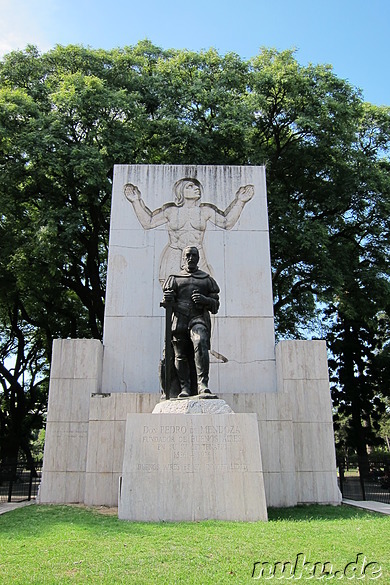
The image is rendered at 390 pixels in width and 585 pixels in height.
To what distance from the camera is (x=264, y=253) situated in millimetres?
13664

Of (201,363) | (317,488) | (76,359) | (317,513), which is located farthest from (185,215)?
(317,513)

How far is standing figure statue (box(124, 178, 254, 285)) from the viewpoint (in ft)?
44.4

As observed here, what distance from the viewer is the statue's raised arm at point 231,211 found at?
13898 millimetres

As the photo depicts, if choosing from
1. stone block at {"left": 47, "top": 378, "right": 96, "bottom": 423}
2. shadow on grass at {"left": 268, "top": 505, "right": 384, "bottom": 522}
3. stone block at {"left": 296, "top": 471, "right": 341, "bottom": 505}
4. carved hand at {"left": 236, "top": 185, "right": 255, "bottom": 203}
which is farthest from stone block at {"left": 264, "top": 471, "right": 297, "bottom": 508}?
carved hand at {"left": 236, "top": 185, "right": 255, "bottom": 203}

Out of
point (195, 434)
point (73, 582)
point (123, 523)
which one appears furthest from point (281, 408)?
point (73, 582)

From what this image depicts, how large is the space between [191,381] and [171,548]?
373 centimetres

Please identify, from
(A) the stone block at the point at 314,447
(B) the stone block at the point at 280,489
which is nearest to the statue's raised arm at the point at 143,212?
(A) the stone block at the point at 314,447

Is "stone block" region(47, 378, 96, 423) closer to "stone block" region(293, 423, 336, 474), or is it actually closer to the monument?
the monument

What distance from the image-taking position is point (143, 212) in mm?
13867

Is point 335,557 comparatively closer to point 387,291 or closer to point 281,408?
point 281,408

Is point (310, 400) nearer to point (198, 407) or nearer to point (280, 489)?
point (280, 489)

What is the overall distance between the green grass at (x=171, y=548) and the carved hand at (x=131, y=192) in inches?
339

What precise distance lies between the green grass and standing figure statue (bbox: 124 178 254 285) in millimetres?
7422

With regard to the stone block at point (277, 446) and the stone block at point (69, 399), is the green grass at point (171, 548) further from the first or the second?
the stone block at point (69, 399)
